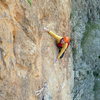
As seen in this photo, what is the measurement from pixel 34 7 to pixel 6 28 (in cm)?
151

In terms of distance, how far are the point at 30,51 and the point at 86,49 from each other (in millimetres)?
7156

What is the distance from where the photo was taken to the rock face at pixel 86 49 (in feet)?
40.3

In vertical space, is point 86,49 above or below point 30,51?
below

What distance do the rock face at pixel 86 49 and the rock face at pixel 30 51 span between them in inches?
107

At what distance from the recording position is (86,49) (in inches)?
535

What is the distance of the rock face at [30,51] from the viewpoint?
19.4ft

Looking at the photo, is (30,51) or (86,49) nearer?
(30,51)

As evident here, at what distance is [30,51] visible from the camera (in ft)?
22.2

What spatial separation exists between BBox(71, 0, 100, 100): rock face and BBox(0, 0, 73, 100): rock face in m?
2.72

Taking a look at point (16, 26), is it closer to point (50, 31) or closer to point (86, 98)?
point (50, 31)

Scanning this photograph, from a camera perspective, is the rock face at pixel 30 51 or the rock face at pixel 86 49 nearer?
the rock face at pixel 30 51

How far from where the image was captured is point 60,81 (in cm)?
959

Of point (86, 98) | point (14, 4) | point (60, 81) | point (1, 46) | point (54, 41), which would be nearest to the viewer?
point (1, 46)

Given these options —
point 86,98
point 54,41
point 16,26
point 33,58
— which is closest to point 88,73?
point 86,98
